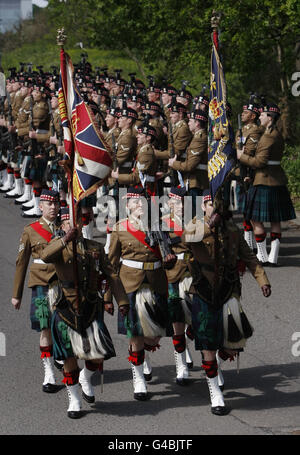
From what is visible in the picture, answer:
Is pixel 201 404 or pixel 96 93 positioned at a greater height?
pixel 96 93

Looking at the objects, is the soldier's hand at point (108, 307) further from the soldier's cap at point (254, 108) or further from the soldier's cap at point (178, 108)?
the soldier's cap at point (178, 108)

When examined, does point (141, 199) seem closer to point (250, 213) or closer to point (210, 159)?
point (210, 159)

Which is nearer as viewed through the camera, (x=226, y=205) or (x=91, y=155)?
(x=91, y=155)

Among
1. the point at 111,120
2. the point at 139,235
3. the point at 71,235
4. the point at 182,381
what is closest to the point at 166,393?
the point at 182,381

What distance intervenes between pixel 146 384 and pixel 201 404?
2.53ft

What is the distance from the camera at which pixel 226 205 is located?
855 centimetres

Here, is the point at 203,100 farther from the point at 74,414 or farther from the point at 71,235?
the point at 74,414

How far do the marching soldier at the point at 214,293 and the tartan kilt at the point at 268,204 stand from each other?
515 centimetres

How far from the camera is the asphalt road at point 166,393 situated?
312 inches

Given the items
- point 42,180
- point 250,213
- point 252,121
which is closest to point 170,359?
point 250,213

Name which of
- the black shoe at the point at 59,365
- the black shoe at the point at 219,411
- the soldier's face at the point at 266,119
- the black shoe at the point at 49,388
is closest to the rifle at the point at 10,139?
the soldier's face at the point at 266,119

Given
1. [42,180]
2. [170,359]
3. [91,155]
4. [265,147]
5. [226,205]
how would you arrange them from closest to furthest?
[91,155]
[226,205]
[170,359]
[265,147]
[42,180]

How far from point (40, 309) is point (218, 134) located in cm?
238

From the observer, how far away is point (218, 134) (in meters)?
8.05
